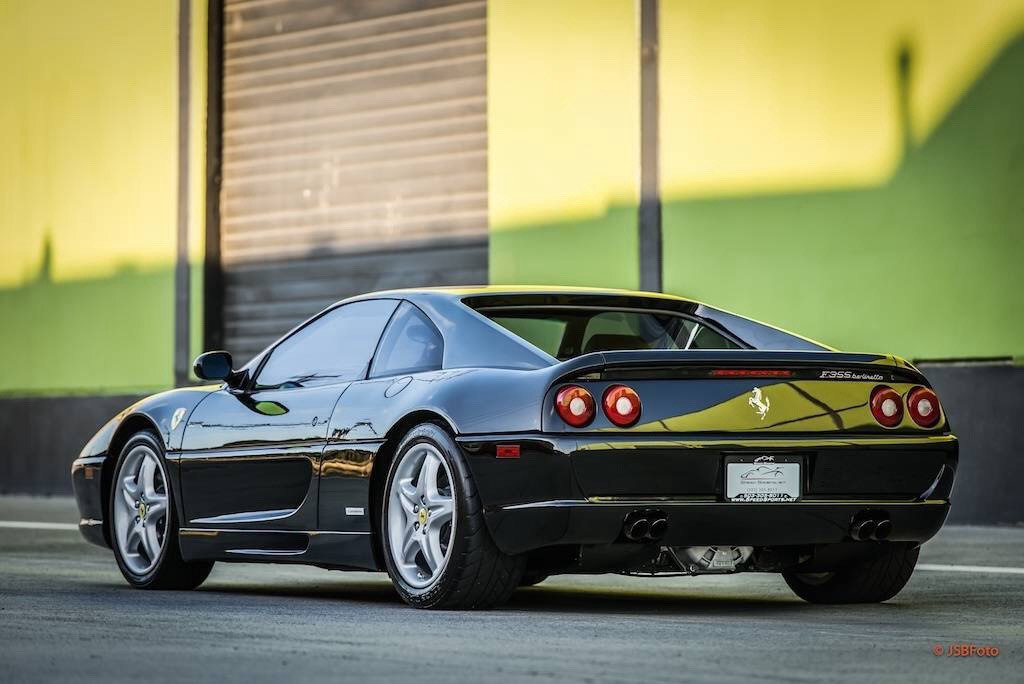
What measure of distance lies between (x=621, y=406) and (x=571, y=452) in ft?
0.77

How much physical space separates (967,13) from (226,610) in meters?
7.92

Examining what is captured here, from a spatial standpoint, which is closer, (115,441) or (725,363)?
(725,363)

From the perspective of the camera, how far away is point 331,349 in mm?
7949

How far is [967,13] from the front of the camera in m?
13.2

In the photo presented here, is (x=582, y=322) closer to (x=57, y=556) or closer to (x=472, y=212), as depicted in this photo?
(x=57, y=556)

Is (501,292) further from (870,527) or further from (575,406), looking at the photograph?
(870,527)

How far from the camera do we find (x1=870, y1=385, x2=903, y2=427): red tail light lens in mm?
6926

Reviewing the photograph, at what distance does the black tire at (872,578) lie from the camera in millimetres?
7391

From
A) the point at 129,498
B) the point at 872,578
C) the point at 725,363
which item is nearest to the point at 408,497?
the point at 725,363

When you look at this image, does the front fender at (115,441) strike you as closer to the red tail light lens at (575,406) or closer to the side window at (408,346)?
the side window at (408,346)

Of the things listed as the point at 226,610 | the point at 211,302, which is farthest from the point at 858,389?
the point at 211,302

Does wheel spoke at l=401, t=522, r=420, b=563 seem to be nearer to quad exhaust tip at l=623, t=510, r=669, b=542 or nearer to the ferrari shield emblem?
quad exhaust tip at l=623, t=510, r=669, b=542

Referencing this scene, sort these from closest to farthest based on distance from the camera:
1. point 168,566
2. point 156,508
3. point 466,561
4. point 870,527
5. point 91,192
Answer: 1. point 466,561
2. point 870,527
3. point 168,566
4. point 156,508
5. point 91,192

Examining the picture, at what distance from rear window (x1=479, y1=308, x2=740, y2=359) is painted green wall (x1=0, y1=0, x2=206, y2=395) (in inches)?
441
